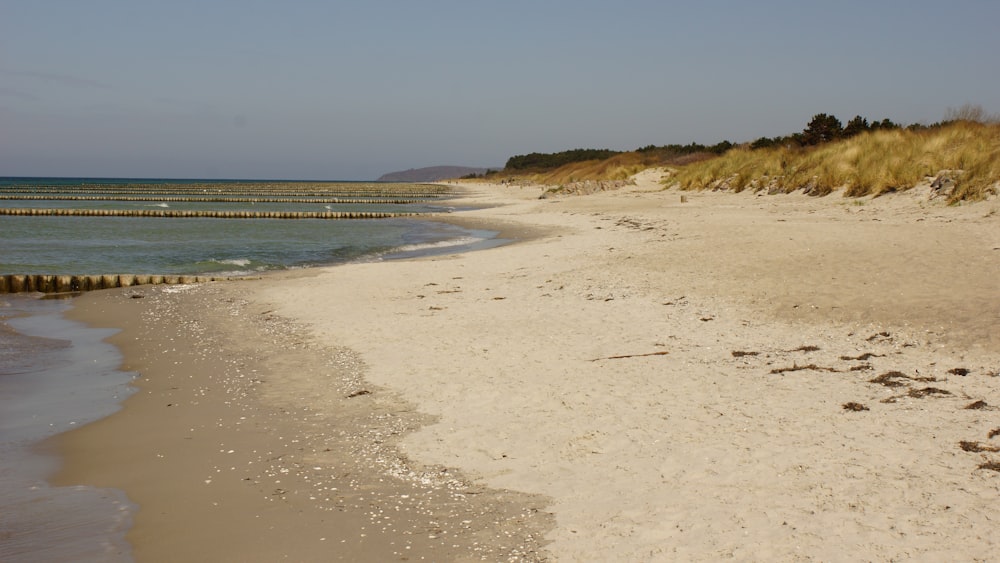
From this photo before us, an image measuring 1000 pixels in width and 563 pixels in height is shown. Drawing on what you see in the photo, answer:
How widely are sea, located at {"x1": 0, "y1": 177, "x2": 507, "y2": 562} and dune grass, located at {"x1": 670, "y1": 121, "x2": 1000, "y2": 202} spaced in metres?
10.4

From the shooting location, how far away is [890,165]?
20156 mm

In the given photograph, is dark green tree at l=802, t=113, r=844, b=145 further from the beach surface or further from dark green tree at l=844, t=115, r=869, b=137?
the beach surface

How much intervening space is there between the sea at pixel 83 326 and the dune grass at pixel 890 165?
10.4 m

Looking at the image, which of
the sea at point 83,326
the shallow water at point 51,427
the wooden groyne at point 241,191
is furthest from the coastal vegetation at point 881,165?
the wooden groyne at point 241,191

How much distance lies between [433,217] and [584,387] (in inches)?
1306

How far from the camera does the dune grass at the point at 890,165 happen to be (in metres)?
16.9

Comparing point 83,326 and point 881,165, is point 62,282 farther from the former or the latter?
point 881,165

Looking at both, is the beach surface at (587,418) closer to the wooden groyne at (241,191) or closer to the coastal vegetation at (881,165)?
the coastal vegetation at (881,165)

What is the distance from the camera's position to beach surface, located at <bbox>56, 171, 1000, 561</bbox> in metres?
4.15

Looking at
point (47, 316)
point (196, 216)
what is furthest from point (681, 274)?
point (196, 216)

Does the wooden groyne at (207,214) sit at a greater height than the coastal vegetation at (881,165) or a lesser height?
lesser

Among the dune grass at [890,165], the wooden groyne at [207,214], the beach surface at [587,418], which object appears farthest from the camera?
the wooden groyne at [207,214]

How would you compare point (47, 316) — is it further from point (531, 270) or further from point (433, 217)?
point (433, 217)

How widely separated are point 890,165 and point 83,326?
19.1 m
